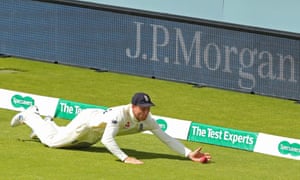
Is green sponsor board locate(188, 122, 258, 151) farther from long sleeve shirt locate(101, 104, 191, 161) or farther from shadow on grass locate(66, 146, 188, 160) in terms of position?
long sleeve shirt locate(101, 104, 191, 161)

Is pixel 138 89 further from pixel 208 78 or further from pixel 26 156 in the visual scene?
pixel 26 156

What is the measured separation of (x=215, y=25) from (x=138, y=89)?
1798mm

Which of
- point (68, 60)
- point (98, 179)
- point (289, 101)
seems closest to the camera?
point (98, 179)

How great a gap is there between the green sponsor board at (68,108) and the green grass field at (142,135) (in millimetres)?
223

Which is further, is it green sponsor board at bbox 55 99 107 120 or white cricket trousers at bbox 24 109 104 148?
green sponsor board at bbox 55 99 107 120

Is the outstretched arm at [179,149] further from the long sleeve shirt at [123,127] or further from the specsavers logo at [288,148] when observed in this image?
the specsavers logo at [288,148]

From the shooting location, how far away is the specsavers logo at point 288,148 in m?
Result: 15.1

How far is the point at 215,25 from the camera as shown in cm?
2002

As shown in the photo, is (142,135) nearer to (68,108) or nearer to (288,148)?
(68,108)

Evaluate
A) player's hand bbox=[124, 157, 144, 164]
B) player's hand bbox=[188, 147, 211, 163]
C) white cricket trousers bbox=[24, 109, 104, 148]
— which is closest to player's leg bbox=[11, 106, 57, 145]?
white cricket trousers bbox=[24, 109, 104, 148]

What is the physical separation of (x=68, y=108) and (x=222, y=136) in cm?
268

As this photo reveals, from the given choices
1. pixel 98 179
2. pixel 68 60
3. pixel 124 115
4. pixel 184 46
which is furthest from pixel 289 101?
pixel 98 179

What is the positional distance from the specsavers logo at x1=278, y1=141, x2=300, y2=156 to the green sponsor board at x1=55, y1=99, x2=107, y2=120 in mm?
3217

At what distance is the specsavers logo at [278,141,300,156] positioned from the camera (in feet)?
49.4
